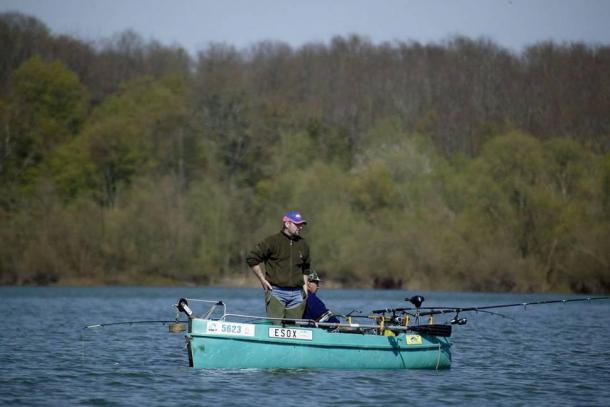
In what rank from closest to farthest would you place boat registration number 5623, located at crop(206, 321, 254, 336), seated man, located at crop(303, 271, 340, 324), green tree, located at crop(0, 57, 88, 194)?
boat registration number 5623, located at crop(206, 321, 254, 336), seated man, located at crop(303, 271, 340, 324), green tree, located at crop(0, 57, 88, 194)

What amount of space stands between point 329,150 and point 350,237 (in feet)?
36.5

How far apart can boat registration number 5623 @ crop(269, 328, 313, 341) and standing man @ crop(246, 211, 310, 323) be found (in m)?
0.48

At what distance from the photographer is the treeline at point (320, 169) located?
6088 cm

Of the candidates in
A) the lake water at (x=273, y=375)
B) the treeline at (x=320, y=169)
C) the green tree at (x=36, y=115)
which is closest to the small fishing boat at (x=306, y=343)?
the lake water at (x=273, y=375)

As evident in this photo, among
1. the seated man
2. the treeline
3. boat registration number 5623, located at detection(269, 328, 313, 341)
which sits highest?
the treeline

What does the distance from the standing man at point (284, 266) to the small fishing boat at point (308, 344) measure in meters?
0.27

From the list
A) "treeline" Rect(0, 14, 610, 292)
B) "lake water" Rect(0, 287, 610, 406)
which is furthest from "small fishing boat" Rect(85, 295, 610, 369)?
"treeline" Rect(0, 14, 610, 292)

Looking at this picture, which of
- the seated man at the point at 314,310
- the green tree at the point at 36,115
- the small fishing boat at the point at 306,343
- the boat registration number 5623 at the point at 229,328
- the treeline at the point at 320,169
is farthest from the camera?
A: the green tree at the point at 36,115

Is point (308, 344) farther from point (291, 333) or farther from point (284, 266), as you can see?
point (284, 266)

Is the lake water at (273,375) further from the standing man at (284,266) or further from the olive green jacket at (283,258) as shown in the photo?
the olive green jacket at (283,258)

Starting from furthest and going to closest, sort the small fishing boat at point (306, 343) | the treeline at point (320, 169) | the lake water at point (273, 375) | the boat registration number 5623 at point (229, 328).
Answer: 1. the treeline at point (320, 169)
2. the small fishing boat at point (306, 343)
3. the boat registration number 5623 at point (229, 328)
4. the lake water at point (273, 375)

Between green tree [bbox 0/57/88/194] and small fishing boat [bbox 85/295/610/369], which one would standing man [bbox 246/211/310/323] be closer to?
small fishing boat [bbox 85/295/610/369]

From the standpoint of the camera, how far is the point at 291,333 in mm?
17391

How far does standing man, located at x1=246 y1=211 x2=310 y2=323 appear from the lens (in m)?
17.6
